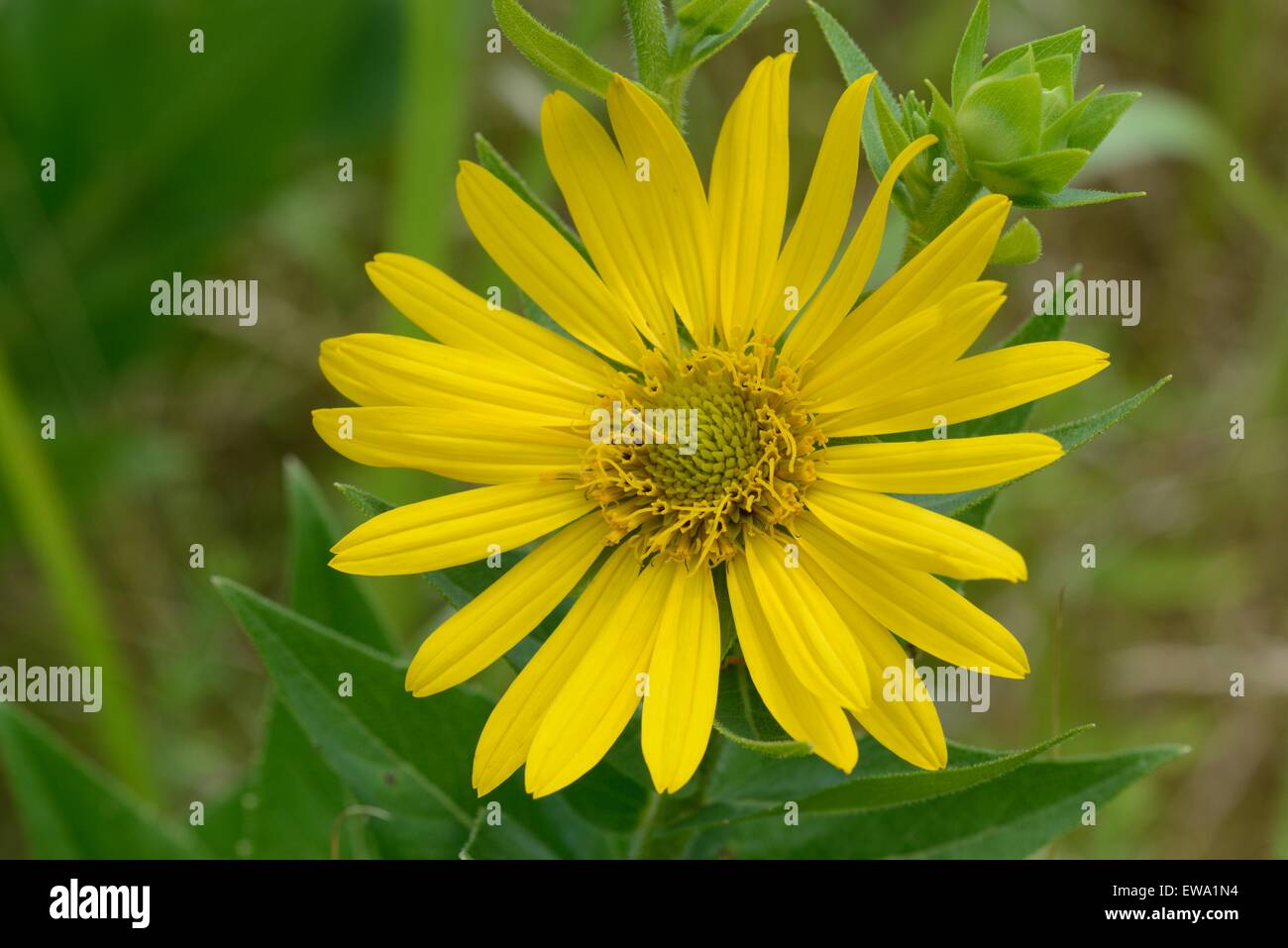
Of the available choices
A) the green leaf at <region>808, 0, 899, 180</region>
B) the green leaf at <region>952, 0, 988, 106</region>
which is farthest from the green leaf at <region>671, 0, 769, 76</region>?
the green leaf at <region>952, 0, 988, 106</region>

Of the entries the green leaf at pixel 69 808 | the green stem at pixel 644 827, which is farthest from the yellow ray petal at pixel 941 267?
the green leaf at pixel 69 808

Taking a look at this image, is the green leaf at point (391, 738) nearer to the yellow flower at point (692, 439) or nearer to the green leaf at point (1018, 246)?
the yellow flower at point (692, 439)

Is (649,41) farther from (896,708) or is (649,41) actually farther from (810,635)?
(896,708)

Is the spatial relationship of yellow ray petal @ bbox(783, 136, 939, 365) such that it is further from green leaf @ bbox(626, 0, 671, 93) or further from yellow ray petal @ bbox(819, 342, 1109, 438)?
green leaf @ bbox(626, 0, 671, 93)

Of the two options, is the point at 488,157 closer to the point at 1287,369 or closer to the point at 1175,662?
the point at 1175,662

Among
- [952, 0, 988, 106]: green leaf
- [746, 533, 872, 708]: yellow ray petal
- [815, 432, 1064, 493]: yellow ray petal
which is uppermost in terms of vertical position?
[952, 0, 988, 106]: green leaf
